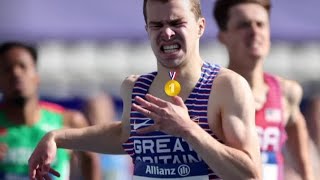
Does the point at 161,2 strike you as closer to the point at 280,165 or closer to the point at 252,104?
the point at 252,104

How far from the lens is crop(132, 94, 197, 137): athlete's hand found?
18.5 ft

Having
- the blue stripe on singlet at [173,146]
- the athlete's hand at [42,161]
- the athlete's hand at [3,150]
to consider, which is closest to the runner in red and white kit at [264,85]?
the athlete's hand at [3,150]

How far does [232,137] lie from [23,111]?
373 cm

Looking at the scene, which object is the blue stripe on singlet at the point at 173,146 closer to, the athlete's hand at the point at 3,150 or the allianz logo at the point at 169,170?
the allianz logo at the point at 169,170

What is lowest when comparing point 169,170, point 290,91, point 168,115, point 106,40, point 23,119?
point 169,170

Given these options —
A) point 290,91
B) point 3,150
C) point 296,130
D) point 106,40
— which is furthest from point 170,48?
point 106,40

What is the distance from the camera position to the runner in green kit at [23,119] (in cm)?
910

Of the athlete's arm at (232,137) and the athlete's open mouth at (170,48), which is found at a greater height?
the athlete's open mouth at (170,48)

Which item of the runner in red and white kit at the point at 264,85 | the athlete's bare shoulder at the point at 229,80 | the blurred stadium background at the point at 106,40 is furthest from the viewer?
the blurred stadium background at the point at 106,40

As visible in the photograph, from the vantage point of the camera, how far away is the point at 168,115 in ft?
18.5

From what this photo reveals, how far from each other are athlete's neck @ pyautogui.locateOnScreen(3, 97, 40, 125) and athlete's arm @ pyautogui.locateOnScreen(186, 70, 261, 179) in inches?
138

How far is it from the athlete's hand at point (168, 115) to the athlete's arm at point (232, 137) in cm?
5

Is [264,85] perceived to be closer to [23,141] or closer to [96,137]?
[23,141]

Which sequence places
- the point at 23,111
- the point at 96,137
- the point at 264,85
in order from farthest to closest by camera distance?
the point at 23,111, the point at 264,85, the point at 96,137
